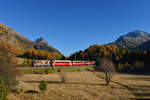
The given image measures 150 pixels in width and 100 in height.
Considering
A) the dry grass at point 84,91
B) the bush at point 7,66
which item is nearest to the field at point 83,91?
the dry grass at point 84,91

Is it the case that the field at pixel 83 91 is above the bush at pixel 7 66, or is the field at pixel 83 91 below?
below

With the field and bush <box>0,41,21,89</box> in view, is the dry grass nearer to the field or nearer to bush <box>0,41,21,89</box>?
the field

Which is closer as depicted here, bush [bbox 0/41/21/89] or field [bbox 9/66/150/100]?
bush [bbox 0/41/21/89]

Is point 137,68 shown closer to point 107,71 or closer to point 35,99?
point 107,71

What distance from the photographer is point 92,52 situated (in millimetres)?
119750

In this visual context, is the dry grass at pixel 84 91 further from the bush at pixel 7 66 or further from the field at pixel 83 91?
the bush at pixel 7 66

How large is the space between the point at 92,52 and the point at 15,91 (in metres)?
107

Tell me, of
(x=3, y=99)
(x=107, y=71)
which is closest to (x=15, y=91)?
(x=3, y=99)

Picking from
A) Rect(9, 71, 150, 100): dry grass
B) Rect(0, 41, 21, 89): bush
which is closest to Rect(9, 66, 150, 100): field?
Rect(9, 71, 150, 100): dry grass

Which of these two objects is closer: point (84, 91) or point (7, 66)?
point (7, 66)

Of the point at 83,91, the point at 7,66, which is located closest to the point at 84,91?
the point at 83,91

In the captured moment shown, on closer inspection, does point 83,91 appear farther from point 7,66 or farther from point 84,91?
point 7,66

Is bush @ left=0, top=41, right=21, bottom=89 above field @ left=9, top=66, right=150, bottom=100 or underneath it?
above

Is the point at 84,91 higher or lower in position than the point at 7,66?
lower
